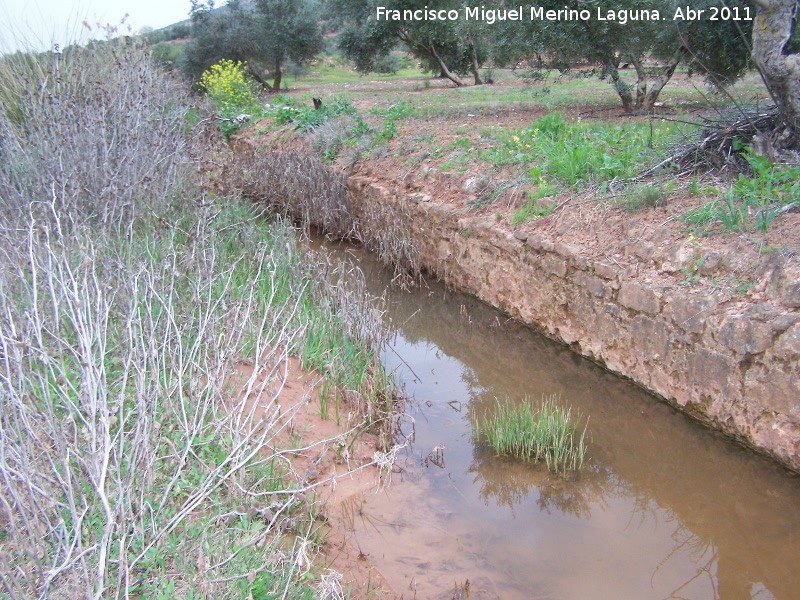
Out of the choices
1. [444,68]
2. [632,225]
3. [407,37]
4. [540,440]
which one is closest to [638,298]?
[632,225]

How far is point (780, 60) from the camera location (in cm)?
563

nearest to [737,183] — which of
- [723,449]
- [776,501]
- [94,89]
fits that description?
[723,449]

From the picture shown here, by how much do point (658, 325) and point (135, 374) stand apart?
3.66 meters

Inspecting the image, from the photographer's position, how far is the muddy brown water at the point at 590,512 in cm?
339

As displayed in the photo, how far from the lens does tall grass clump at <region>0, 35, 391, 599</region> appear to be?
249cm

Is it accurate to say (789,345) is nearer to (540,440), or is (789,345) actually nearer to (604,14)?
(540,440)

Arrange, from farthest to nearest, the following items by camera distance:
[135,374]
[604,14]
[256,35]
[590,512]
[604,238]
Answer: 1. [256,35]
2. [604,14]
3. [604,238]
4. [590,512]
5. [135,374]

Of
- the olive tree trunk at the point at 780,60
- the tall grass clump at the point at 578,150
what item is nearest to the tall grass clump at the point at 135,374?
the tall grass clump at the point at 578,150

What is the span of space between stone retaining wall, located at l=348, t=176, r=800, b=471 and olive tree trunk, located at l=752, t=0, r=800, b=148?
6.45 ft

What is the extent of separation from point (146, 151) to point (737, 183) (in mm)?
5393

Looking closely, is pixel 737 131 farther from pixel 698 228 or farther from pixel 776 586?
pixel 776 586

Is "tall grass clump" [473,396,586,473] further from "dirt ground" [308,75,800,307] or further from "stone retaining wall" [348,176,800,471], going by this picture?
"dirt ground" [308,75,800,307]

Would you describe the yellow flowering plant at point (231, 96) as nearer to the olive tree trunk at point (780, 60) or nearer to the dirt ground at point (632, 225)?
the dirt ground at point (632, 225)

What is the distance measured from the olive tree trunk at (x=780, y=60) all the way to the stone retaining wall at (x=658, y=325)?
6.45 ft
